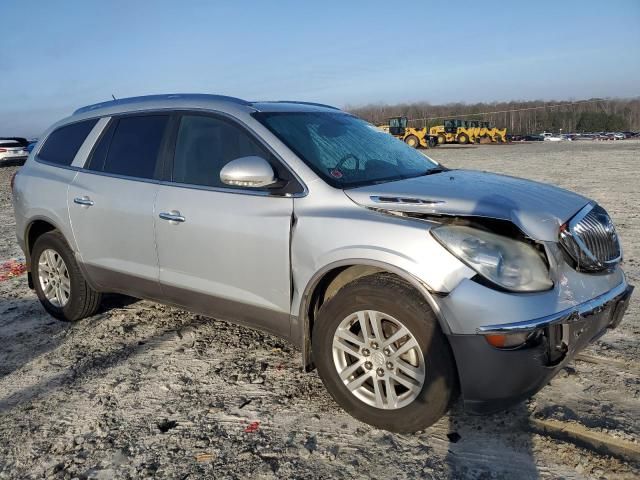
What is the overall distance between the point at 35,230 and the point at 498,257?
4180 millimetres

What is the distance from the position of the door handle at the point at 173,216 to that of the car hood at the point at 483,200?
48.2 inches

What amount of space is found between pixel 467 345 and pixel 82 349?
3.04m

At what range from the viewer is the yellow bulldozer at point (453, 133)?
51.6m

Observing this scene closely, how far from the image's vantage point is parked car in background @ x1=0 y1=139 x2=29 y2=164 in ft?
80.6

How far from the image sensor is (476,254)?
2.68 meters

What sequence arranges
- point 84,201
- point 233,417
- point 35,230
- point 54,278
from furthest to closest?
point 35,230
point 54,278
point 84,201
point 233,417

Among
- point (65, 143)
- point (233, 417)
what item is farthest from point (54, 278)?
point (233, 417)

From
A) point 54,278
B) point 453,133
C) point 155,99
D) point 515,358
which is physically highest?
point 155,99

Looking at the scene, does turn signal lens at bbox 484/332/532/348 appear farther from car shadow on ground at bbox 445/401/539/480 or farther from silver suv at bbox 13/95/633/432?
car shadow on ground at bbox 445/401/539/480

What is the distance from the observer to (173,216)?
3762 millimetres

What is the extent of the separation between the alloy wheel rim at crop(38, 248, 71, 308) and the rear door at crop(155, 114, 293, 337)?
4.55 ft

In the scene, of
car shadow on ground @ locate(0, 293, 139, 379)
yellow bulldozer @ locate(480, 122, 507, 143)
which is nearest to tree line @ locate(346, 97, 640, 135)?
yellow bulldozer @ locate(480, 122, 507, 143)

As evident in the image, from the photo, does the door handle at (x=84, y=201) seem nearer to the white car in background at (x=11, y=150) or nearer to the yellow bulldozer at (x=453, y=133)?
the white car in background at (x=11, y=150)

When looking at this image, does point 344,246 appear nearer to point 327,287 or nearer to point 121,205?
point 327,287
